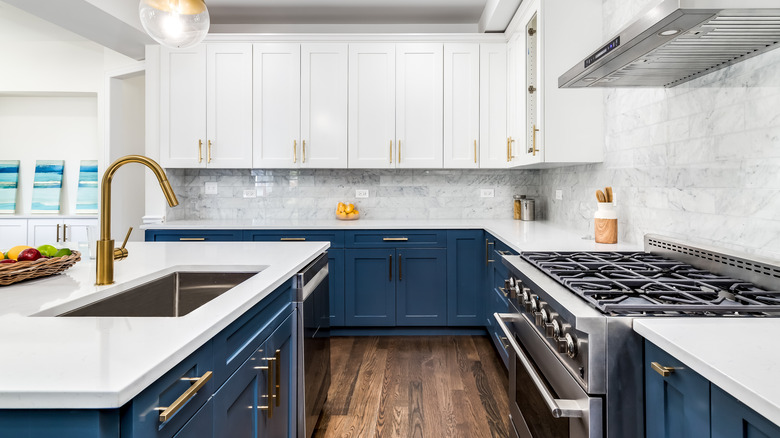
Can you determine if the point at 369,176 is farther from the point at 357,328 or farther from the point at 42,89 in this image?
the point at 42,89

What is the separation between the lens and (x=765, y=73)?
1.51 metres

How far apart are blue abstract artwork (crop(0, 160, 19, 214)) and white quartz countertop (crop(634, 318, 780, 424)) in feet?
20.6

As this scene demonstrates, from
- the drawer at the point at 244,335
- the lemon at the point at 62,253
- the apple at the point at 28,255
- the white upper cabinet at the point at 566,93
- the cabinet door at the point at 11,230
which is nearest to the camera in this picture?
the drawer at the point at 244,335

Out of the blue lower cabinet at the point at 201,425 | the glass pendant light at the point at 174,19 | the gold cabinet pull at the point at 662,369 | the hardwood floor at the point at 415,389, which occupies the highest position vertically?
the glass pendant light at the point at 174,19

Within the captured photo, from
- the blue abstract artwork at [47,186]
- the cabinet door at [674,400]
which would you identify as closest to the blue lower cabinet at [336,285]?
the cabinet door at [674,400]

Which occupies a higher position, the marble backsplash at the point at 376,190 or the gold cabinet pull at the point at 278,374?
the marble backsplash at the point at 376,190

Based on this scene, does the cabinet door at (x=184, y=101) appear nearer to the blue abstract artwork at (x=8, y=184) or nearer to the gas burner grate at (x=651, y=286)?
the blue abstract artwork at (x=8, y=184)

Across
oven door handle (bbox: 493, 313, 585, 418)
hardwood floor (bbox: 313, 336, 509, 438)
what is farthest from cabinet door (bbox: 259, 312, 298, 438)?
oven door handle (bbox: 493, 313, 585, 418)

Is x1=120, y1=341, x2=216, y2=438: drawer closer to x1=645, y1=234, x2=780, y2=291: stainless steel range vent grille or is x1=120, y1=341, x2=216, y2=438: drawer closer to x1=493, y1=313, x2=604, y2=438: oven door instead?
x1=493, y1=313, x2=604, y2=438: oven door

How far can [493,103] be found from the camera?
395cm

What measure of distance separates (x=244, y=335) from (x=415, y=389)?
172 centimetres

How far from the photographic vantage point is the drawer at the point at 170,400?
0.71 m

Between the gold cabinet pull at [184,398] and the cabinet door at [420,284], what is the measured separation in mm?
2747

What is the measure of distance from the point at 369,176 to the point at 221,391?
3.32m
